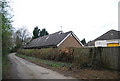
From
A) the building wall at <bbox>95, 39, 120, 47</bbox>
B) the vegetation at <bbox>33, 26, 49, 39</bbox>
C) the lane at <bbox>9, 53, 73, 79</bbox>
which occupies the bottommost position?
the lane at <bbox>9, 53, 73, 79</bbox>

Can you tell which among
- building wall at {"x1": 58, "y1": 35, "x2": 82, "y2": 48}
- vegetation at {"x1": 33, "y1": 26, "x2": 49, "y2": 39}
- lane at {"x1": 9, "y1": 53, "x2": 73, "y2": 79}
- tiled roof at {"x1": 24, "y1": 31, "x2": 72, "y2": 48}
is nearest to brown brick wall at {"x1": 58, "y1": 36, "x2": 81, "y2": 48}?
building wall at {"x1": 58, "y1": 35, "x2": 82, "y2": 48}

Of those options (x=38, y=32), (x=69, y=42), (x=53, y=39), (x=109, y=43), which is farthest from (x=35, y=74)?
(x=38, y=32)

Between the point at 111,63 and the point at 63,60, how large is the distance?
328 inches

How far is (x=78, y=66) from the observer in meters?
13.3

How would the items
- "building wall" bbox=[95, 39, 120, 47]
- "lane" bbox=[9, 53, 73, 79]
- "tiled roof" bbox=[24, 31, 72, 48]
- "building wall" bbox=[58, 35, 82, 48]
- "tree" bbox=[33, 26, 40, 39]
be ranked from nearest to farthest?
"lane" bbox=[9, 53, 73, 79]
"building wall" bbox=[95, 39, 120, 47]
"building wall" bbox=[58, 35, 82, 48]
"tiled roof" bbox=[24, 31, 72, 48]
"tree" bbox=[33, 26, 40, 39]

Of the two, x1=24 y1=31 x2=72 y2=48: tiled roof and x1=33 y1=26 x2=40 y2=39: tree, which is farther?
x1=33 y1=26 x2=40 y2=39: tree

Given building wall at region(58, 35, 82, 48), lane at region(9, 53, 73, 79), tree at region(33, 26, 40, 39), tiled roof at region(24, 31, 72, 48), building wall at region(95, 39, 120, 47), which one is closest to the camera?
lane at region(9, 53, 73, 79)

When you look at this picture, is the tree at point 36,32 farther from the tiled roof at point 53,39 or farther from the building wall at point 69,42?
the building wall at point 69,42

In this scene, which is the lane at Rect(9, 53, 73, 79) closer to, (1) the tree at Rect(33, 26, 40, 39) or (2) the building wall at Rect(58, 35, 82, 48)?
(2) the building wall at Rect(58, 35, 82, 48)

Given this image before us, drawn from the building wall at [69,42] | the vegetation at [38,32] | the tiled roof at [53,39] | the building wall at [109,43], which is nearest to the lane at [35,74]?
the building wall at [109,43]

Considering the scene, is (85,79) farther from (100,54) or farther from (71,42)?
(71,42)

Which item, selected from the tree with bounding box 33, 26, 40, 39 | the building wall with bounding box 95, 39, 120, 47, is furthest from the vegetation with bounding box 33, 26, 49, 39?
the building wall with bounding box 95, 39, 120, 47

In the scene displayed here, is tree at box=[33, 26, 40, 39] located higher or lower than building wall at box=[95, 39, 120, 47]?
higher

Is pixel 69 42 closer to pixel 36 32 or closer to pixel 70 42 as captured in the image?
pixel 70 42
